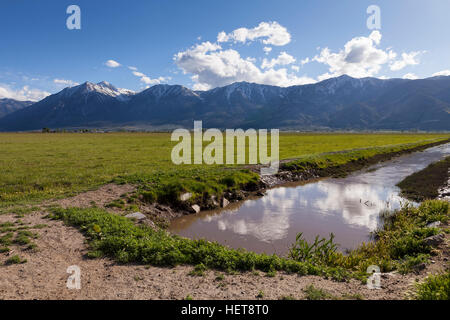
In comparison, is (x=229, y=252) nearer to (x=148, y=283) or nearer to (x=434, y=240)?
(x=148, y=283)

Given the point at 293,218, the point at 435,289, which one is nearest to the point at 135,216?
the point at 293,218

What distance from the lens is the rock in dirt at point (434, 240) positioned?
1037 centimetres

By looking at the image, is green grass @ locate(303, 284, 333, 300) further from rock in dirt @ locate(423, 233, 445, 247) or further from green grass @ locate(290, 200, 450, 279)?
rock in dirt @ locate(423, 233, 445, 247)

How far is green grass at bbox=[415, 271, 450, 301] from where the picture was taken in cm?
620

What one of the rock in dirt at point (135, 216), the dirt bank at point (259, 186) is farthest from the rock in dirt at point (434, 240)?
the rock in dirt at point (135, 216)

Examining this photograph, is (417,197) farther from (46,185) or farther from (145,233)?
(46,185)

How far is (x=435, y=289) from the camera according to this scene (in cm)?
667

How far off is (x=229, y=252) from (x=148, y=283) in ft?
11.4

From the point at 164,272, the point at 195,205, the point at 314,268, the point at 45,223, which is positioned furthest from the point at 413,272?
the point at 45,223

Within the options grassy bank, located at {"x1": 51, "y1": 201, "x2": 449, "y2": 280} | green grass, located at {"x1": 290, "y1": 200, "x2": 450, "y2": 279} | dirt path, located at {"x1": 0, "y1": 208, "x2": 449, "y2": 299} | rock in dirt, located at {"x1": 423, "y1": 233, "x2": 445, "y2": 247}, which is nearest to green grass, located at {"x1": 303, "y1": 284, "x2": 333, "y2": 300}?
dirt path, located at {"x1": 0, "y1": 208, "x2": 449, "y2": 299}

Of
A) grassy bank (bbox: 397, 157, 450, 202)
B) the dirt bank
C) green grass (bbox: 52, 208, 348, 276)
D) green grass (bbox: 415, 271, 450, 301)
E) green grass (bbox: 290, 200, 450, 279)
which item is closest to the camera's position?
green grass (bbox: 415, 271, 450, 301)

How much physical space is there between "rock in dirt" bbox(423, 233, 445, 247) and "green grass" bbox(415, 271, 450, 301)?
3.96 m

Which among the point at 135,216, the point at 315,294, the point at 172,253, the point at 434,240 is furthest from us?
the point at 135,216
